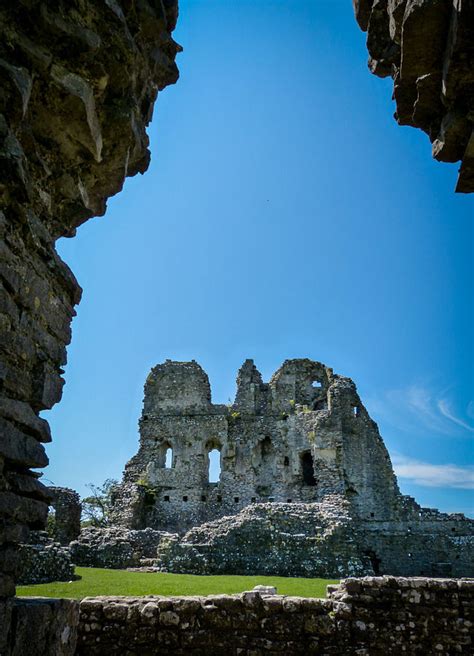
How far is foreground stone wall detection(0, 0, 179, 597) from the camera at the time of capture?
3518 millimetres

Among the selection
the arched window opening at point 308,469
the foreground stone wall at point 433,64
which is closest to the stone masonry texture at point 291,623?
the foreground stone wall at point 433,64

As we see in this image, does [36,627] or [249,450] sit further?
[249,450]

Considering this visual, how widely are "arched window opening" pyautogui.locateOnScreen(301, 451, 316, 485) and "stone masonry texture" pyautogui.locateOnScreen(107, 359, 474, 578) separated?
83 millimetres

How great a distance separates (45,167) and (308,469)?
32.0 m

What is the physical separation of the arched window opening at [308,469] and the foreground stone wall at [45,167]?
30.1 meters

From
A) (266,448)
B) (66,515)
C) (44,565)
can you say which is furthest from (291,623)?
(266,448)

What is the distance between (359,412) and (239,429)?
27.2 feet

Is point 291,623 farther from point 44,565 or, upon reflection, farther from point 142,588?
point 44,565

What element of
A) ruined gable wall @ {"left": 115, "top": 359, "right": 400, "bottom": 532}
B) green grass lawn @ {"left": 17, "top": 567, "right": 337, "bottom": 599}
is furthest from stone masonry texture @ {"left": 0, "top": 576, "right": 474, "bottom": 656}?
ruined gable wall @ {"left": 115, "top": 359, "right": 400, "bottom": 532}

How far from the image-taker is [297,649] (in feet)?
19.6

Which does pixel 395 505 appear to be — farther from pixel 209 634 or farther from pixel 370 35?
pixel 370 35

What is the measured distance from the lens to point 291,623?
6.08m

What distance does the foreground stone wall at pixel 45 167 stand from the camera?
3.52m

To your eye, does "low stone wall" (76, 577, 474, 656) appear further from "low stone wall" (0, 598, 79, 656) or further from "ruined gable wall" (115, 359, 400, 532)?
"ruined gable wall" (115, 359, 400, 532)
